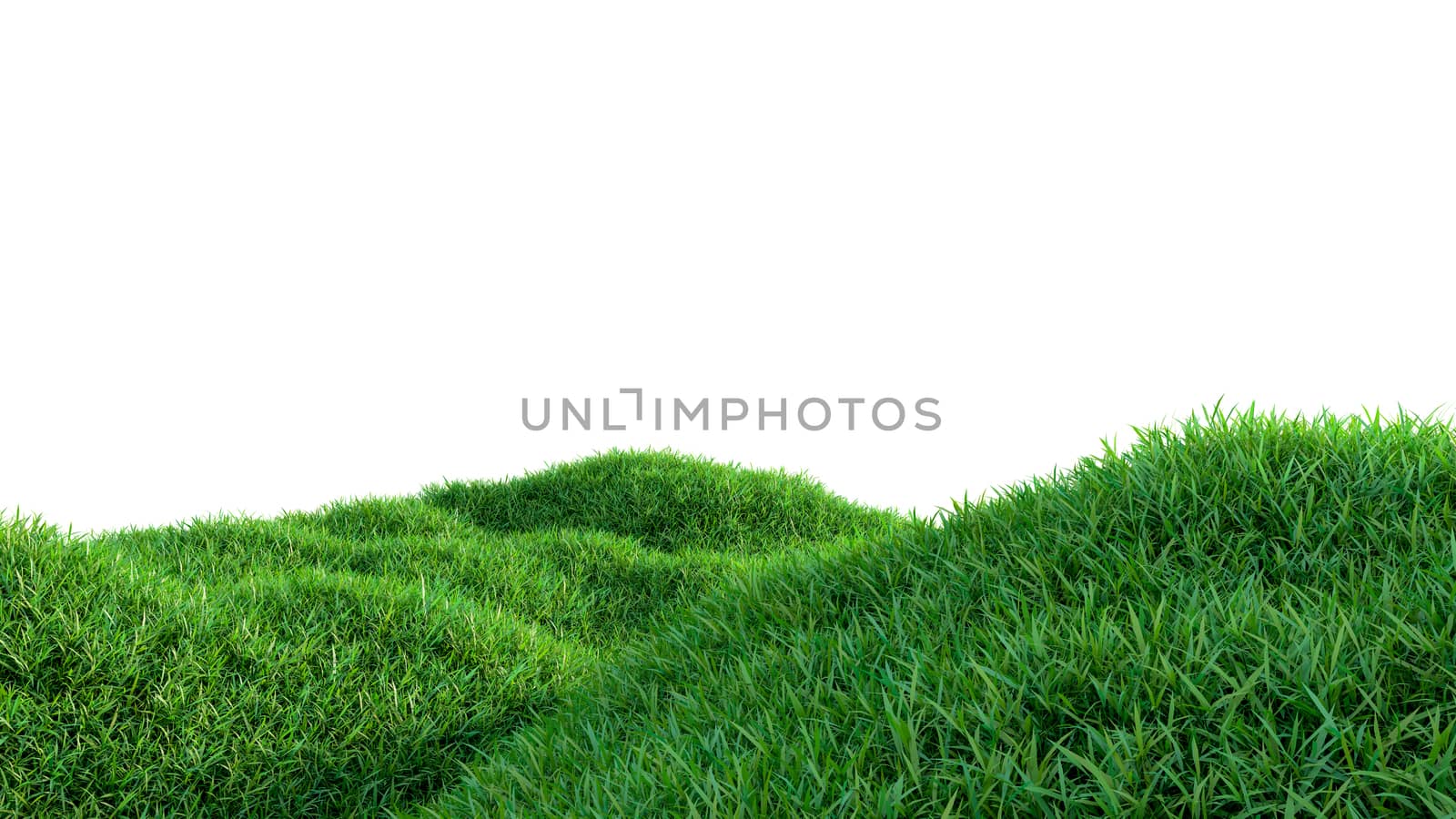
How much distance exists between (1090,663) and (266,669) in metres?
2.82

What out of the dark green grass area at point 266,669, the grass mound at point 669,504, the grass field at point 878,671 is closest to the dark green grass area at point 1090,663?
the grass field at point 878,671

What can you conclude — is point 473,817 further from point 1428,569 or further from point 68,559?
point 1428,569

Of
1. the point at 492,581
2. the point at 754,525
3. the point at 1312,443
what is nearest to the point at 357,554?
the point at 492,581

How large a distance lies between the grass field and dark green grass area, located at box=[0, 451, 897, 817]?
1cm

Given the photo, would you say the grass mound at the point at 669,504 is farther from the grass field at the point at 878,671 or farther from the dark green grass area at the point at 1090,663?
the dark green grass area at the point at 1090,663

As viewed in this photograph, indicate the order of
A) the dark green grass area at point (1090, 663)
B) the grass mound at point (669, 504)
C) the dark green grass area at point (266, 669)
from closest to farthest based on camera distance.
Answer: the dark green grass area at point (1090, 663), the dark green grass area at point (266, 669), the grass mound at point (669, 504)

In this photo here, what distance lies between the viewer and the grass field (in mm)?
1935

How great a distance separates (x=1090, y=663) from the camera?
2.16 m

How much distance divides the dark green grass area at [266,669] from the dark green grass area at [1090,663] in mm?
399

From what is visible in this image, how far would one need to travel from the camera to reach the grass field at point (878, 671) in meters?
1.93

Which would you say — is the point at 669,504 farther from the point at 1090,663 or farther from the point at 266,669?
the point at 1090,663

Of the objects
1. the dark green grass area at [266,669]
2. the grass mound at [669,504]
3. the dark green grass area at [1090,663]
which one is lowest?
the grass mound at [669,504]

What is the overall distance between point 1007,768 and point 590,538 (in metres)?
4.26

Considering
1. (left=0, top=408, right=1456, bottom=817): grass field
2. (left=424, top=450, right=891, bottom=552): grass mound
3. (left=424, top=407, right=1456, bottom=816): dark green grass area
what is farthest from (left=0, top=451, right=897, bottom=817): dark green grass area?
(left=424, top=450, right=891, bottom=552): grass mound
